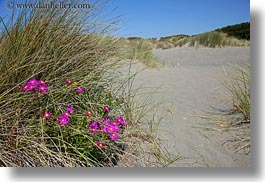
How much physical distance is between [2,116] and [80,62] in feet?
1.58

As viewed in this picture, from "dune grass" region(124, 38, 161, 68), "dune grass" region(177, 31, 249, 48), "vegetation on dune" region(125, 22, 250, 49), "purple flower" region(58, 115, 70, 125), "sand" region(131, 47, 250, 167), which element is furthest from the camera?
"dune grass" region(124, 38, 161, 68)

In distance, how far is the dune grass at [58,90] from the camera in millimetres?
1518

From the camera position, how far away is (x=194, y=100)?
2131 mm

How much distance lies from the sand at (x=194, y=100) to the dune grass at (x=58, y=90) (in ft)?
0.90

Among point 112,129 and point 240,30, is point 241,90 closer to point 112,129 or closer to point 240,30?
point 240,30

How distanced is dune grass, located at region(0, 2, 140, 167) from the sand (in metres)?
0.27

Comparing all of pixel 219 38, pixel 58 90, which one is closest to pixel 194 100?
pixel 219 38

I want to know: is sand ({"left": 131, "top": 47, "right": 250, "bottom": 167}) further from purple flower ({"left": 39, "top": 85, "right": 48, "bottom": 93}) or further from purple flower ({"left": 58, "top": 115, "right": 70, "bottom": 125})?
purple flower ({"left": 39, "top": 85, "right": 48, "bottom": 93})

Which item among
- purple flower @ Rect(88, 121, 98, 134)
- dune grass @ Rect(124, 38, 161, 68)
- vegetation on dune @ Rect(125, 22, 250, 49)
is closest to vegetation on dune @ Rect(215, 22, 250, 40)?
vegetation on dune @ Rect(125, 22, 250, 49)

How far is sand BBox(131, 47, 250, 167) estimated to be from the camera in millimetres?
1722

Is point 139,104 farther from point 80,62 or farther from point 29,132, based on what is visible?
point 29,132

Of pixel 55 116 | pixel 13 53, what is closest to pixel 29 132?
pixel 55 116

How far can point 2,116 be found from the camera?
1.56 m

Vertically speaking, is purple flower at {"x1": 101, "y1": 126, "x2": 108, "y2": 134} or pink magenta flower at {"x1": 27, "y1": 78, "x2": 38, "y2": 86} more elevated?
pink magenta flower at {"x1": 27, "y1": 78, "x2": 38, "y2": 86}
